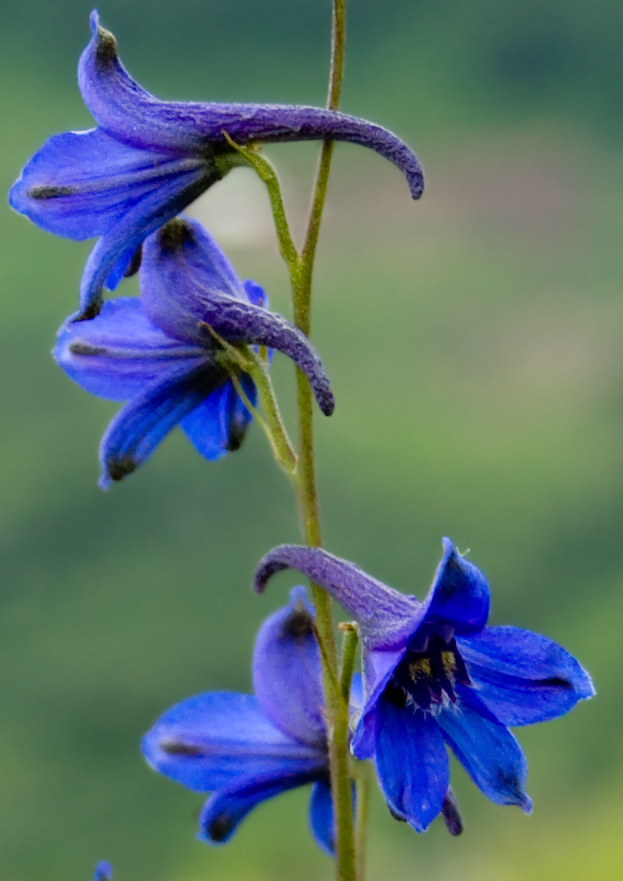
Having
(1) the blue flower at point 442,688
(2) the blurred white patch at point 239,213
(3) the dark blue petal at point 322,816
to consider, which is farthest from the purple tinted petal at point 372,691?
(2) the blurred white patch at point 239,213

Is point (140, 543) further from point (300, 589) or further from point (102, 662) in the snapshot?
point (300, 589)

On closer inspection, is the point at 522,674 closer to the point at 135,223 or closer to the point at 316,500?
the point at 316,500

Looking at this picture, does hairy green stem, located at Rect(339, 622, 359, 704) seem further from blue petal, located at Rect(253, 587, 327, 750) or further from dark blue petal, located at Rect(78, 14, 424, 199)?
dark blue petal, located at Rect(78, 14, 424, 199)

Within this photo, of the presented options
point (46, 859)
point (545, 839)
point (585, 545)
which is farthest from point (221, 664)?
point (585, 545)

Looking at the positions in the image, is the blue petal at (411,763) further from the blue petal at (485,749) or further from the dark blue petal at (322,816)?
the dark blue petal at (322,816)

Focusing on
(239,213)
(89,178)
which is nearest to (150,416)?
(89,178)

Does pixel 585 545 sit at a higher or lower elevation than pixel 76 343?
lower
